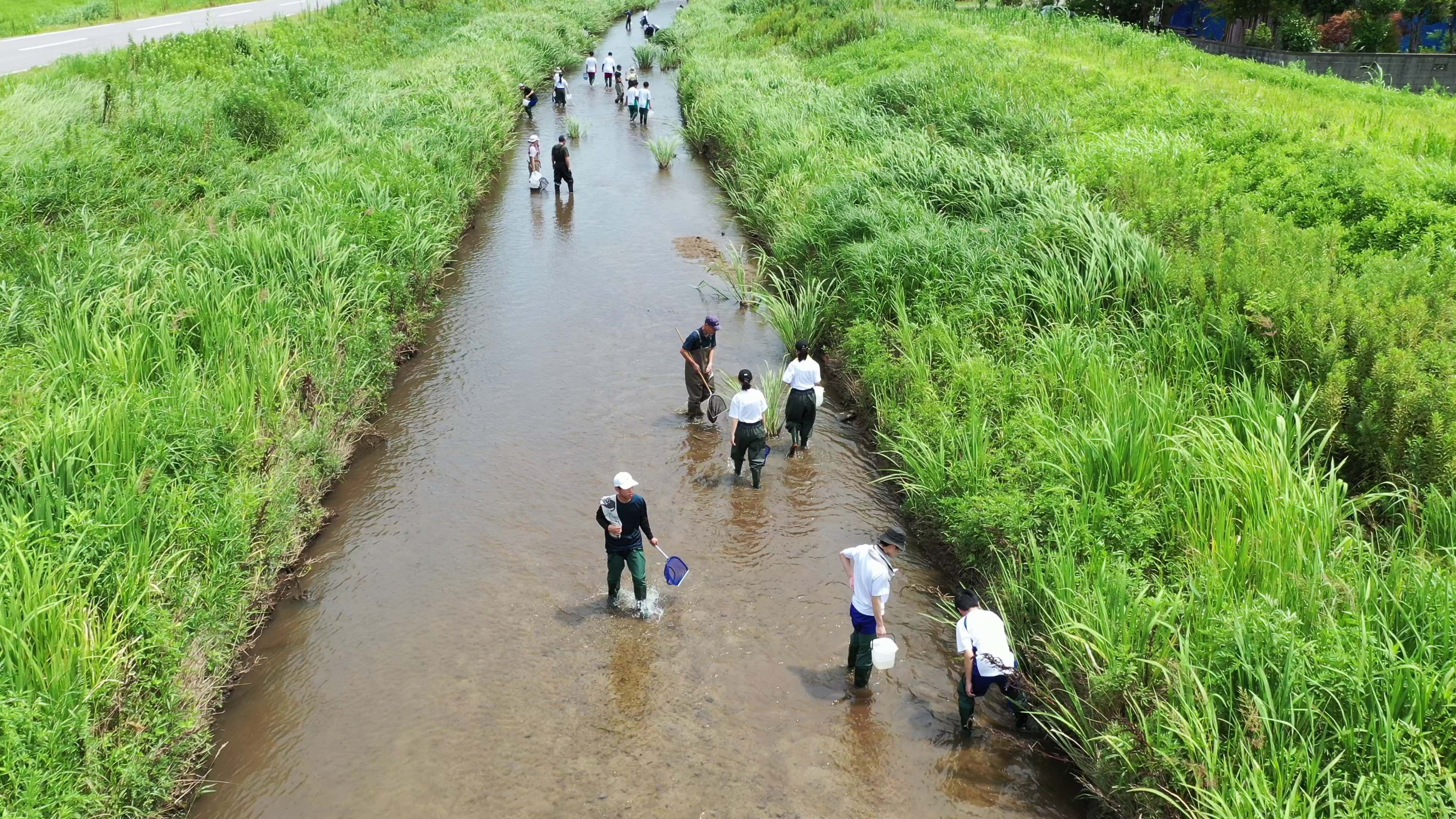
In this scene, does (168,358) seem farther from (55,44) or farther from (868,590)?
(55,44)

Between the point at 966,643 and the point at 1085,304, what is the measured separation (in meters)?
6.40

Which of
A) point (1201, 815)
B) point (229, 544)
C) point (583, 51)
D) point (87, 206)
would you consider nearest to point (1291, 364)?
point (1201, 815)

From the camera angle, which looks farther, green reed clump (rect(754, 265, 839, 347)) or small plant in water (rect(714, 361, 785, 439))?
green reed clump (rect(754, 265, 839, 347))

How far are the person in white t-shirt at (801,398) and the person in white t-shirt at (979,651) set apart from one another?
173 inches

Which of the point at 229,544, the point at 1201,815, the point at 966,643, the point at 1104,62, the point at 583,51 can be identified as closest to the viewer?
the point at 1201,815

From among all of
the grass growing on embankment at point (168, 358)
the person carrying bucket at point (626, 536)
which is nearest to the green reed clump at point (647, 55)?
the grass growing on embankment at point (168, 358)

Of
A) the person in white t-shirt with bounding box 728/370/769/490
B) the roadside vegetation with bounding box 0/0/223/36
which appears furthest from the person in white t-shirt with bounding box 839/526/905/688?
the roadside vegetation with bounding box 0/0/223/36

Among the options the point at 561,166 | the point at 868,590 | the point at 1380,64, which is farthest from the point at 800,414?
the point at 1380,64

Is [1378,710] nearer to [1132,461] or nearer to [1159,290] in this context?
[1132,461]

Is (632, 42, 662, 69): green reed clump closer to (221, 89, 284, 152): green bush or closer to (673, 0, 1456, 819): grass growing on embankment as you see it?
(221, 89, 284, 152): green bush

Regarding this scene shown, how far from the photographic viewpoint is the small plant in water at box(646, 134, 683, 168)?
25.8m

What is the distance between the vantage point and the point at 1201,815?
5.54 meters

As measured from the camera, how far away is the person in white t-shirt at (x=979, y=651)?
7.05 metres

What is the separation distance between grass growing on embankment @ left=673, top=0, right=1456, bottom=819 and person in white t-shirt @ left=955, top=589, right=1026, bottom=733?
418 mm
